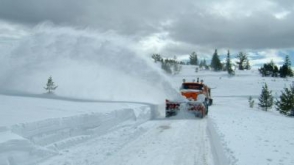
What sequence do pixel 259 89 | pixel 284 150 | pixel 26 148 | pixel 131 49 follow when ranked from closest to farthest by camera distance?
pixel 26 148, pixel 284 150, pixel 131 49, pixel 259 89

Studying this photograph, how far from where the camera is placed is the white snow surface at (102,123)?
7.79m

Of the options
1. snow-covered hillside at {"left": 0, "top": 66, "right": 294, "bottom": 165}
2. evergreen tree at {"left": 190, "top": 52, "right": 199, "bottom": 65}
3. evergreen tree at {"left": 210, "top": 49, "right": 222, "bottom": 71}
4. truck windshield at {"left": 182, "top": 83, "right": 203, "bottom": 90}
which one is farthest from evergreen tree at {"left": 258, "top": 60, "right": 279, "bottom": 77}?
snow-covered hillside at {"left": 0, "top": 66, "right": 294, "bottom": 165}

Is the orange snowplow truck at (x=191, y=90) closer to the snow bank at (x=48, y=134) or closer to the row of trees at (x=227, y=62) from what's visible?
the snow bank at (x=48, y=134)

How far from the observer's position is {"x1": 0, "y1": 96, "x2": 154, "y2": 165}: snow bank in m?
6.83

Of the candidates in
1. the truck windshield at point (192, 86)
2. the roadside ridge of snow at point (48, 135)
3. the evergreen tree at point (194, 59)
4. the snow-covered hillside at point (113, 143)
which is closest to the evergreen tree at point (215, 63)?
the evergreen tree at point (194, 59)

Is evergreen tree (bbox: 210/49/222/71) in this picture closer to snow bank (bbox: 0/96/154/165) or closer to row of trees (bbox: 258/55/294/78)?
row of trees (bbox: 258/55/294/78)

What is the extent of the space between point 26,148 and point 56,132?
5.80 feet

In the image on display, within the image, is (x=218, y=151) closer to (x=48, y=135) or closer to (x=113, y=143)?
(x=113, y=143)

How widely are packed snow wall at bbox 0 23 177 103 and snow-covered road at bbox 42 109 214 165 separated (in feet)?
30.3

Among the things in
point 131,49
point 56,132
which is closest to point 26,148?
point 56,132

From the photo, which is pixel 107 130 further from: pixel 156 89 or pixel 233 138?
pixel 156 89

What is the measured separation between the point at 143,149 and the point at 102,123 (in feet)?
10.5

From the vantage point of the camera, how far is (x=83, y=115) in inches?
428

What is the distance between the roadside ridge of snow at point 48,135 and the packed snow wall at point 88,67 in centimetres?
909
